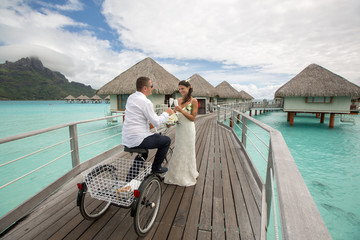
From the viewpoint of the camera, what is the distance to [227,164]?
3857mm

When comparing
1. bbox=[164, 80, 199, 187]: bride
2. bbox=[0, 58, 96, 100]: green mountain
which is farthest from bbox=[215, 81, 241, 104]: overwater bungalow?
bbox=[0, 58, 96, 100]: green mountain

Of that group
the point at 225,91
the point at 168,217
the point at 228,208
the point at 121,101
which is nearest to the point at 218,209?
the point at 228,208

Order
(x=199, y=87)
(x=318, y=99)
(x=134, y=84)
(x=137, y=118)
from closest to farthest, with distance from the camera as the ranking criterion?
(x=137, y=118) < (x=134, y=84) < (x=318, y=99) < (x=199, y=87)

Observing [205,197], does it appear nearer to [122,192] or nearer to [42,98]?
[122,192]

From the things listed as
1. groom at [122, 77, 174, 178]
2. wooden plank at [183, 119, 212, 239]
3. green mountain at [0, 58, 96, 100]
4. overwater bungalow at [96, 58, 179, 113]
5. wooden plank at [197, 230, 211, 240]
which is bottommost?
wooden plank at [197, 230, 211, 240]

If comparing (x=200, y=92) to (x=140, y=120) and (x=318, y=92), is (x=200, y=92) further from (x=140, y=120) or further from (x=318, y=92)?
(x=140, y=120)

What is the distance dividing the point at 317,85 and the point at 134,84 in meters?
18.1

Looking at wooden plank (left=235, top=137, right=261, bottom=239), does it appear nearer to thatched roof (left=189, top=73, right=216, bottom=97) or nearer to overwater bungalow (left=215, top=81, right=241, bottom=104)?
thatched roof (left=189, top=73, right=216, bottom=97)

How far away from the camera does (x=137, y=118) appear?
209 centimetres

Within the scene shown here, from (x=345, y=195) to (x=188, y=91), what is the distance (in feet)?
23.3

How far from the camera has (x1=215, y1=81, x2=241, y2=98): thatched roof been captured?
2619cm

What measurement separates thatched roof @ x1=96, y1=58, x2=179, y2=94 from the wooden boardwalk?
38.1ft

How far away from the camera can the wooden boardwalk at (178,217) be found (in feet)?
6.12

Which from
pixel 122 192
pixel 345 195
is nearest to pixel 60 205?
pixel 122 192
